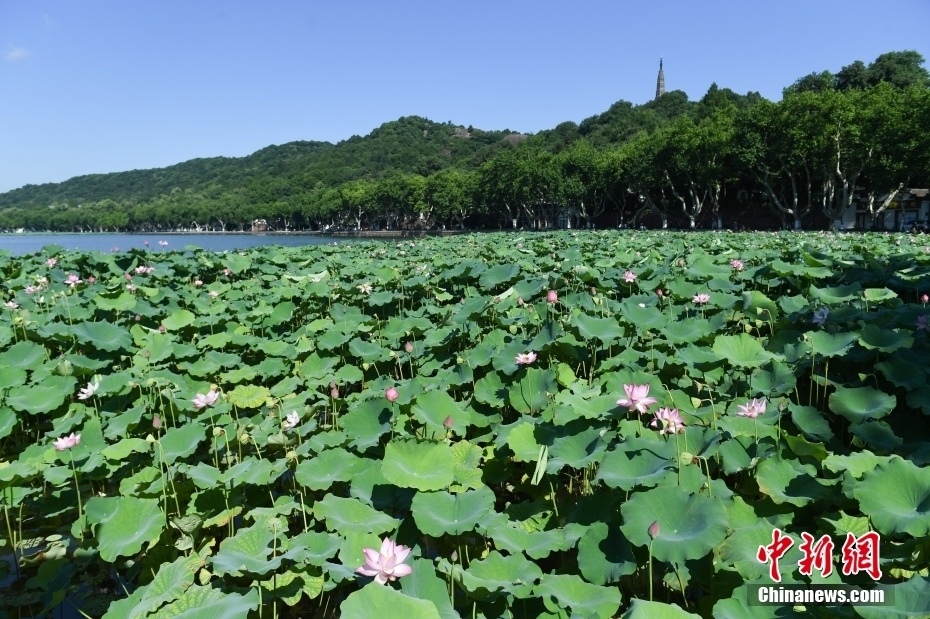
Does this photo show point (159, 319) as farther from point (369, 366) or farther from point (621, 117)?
point (621, 117)

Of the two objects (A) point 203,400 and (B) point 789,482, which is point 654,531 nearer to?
(B) point 789,482

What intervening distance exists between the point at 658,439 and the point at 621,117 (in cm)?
7976

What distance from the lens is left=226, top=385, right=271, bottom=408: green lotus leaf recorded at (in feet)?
9.46

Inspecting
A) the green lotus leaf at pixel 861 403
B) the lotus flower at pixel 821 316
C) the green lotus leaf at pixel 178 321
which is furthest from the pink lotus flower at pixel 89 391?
the lotus flower at pixel 821 316

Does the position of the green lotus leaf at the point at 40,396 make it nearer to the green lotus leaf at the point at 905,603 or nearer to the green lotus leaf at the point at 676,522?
the green lotus leaf at the point at 676,522

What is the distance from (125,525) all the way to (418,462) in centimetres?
91

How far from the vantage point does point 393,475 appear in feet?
5.61

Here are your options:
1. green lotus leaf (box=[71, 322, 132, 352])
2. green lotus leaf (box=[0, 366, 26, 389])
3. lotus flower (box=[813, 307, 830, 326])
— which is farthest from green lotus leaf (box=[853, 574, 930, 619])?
green lotus leaf (box=[71, 322, 132, 352])

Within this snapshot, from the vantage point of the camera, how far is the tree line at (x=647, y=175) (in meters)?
23.5

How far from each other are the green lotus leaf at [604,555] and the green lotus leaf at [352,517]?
21.8 inches

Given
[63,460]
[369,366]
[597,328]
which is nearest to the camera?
[63,460]

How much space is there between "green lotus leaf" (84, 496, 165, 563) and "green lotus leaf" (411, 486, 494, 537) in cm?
81

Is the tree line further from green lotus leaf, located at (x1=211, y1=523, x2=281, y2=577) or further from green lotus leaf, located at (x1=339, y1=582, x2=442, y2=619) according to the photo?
green lotus leaf, located at (x1=339, y1=582, x2=442, y2=619)

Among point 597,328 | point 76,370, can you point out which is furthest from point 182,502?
point 597,328
